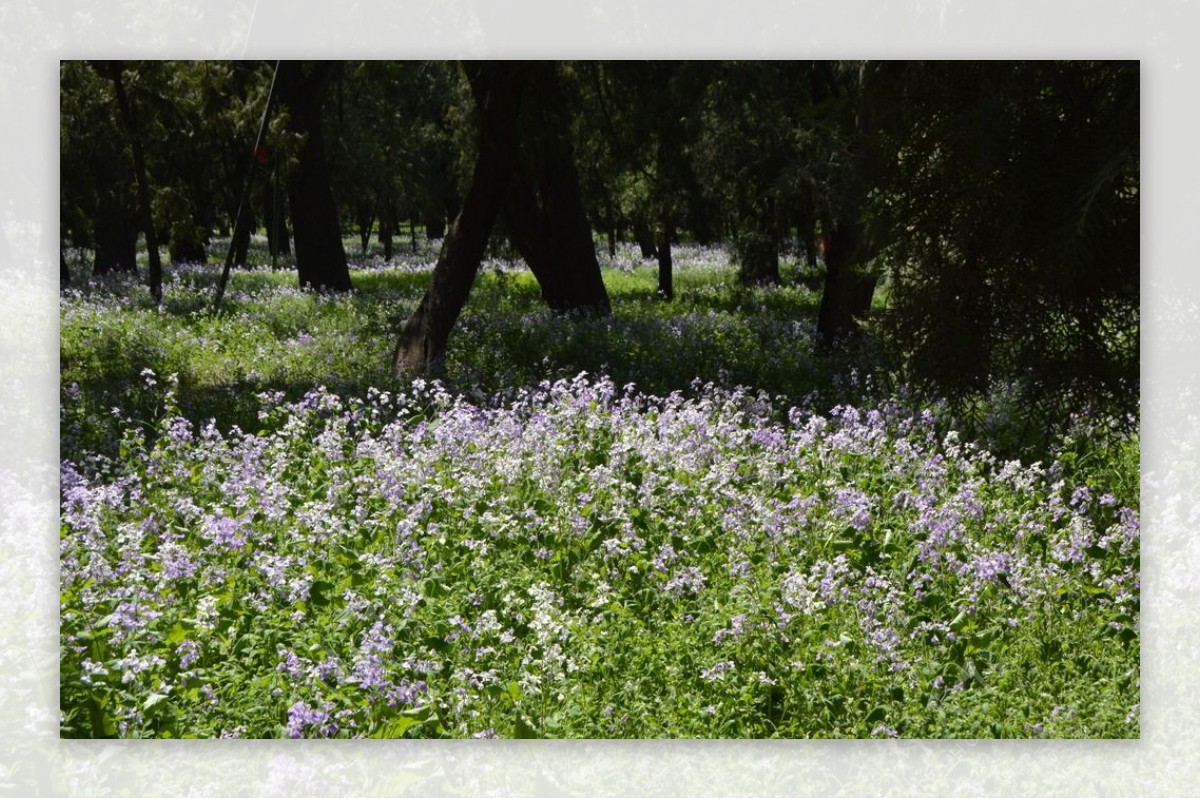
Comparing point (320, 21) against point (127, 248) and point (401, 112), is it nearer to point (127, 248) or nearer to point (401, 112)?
point (127, 248)

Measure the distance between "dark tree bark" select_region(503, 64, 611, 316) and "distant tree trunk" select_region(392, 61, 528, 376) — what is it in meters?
0.19

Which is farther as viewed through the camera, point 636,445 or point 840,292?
point 840,292

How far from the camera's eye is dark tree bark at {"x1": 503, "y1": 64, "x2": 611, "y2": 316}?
9.61m

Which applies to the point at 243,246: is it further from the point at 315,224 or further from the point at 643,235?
the point at 643,235

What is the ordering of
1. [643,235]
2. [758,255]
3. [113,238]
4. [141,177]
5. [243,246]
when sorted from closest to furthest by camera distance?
[113,238] < [141,177] < [643,235] < [243,246] < [758,255]

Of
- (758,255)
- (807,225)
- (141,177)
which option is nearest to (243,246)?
(141,177)

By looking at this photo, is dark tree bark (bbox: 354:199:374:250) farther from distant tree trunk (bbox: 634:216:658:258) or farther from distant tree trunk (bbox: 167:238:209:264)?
distant tree trunk (bbox: 634:216:658:258)

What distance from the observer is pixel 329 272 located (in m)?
15.4

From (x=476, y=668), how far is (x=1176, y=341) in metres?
3.60

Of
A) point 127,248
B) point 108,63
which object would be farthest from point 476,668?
point 127,248

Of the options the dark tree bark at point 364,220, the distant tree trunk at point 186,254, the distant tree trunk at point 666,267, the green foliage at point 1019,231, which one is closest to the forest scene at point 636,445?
the green foliage at point 1019,231

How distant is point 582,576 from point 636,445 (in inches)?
56.4

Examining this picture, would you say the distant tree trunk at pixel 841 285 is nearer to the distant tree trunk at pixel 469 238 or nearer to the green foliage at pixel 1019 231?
the green foliage at pixel 1019 231

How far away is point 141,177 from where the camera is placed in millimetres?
10484
